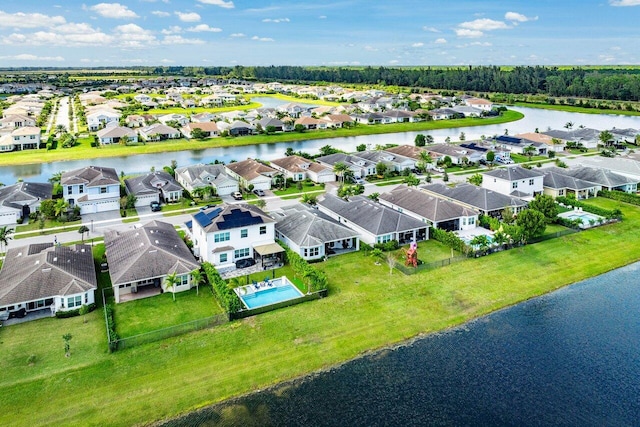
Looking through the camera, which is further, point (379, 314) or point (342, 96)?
point (342, 96)

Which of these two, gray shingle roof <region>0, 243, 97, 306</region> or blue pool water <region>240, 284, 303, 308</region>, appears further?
blue pool water <region>240, 284, 303, 308</region>

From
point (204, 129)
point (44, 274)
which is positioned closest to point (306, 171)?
point (44, 274)

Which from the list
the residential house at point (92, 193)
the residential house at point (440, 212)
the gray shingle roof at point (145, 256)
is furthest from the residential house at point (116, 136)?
the residential house at point (440, 212)

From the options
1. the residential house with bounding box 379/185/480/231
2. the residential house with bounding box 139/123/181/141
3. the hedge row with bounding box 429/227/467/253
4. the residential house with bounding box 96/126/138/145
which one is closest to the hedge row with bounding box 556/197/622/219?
the residential house with bounding box 379/185/480/231

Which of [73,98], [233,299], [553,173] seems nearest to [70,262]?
[233,299]

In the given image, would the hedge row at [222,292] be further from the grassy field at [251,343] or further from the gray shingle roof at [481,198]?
the gray shingle roof at [481,198]

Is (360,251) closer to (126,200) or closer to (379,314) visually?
(379,314)

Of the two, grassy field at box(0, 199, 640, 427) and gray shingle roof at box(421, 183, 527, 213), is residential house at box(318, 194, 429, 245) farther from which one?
gray shingle roof at box(421, 183, 527, 213)
